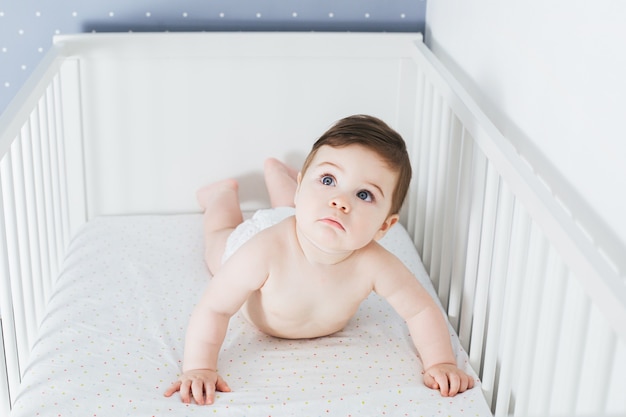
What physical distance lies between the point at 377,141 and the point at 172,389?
49 centimetres

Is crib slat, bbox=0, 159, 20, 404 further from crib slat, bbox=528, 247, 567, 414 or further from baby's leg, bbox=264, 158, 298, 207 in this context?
crib slat, bbox=528, 247, 567, 414

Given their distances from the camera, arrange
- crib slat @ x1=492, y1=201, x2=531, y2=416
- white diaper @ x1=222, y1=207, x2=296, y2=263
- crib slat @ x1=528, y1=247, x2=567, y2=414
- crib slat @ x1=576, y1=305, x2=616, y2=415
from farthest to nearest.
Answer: white diaper @ x1=222, y1=207, x2=296, y2=263 → crib slat @ x1=492, y1=201, x2=531, y2=416 → crib slat @ x1=528, y1=247, x2=567, y2=414 → crib slat @ x1=576, y1=305, x2=616, y2=415

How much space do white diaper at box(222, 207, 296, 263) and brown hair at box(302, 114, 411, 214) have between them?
323mm

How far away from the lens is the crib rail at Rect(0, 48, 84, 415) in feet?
4.95

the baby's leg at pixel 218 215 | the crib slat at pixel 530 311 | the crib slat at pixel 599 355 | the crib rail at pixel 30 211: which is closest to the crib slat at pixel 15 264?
the crib rail at pixel 30 211

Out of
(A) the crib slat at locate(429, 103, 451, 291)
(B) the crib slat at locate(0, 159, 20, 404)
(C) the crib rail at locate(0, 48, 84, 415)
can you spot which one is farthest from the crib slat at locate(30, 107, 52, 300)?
(A) the crib slat at locate(429, 103, 451, 291)

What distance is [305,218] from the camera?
143cm

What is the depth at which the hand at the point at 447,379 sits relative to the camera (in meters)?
1.45

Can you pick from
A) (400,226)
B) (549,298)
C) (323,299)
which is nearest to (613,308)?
(549,298)

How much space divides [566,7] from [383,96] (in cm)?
83

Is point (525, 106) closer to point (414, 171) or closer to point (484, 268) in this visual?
point (484, 268)

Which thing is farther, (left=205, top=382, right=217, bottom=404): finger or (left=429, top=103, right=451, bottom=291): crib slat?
(left=429, top=103, right=451, bottom=291): crib slat

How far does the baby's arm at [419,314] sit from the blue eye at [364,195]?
0.52 feet

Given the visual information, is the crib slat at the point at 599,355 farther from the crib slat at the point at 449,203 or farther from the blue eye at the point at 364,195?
the crib slat at the point at 449,203
